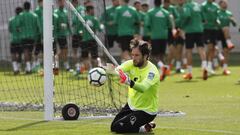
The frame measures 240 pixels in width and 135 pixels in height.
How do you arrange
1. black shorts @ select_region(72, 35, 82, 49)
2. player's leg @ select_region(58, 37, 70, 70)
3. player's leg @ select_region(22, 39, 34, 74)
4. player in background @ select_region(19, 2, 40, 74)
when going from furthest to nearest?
player's leg @ select_region(22, 39, 34, 74)
player in background @ select_region(19, 2, 40, 74)
black shorts @ select_region(72, 35, 82, 49)
player's leg @ select_region(58, 37, 70, 70)

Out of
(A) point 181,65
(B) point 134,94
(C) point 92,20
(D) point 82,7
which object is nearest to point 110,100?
A: (D) point 82,7

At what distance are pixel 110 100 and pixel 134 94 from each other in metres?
4.53

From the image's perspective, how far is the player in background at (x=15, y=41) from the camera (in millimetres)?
26328

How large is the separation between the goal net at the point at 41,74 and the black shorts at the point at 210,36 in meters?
3.65

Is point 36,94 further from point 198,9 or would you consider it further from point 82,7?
point 198,9

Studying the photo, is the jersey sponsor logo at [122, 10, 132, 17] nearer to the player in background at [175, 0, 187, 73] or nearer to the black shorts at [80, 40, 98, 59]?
the player in background at [175, 0, 187, 73]

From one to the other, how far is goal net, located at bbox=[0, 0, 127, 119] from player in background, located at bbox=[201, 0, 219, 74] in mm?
3435

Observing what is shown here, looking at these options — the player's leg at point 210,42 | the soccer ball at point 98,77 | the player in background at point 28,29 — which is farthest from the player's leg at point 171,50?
the soccer ball at point 98,77

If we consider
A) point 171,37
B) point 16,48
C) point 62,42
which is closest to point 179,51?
point 171,37

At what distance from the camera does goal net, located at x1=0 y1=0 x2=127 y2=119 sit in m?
15.7

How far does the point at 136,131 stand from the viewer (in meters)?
12.1

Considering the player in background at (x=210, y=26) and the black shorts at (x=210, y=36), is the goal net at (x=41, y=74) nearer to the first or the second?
the player in background at (x=210, y=26)

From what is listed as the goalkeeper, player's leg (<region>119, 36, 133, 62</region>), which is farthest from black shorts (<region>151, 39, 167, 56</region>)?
the goalkeeper

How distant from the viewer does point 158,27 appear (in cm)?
2458
